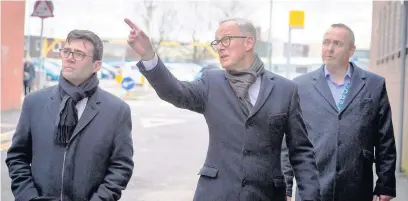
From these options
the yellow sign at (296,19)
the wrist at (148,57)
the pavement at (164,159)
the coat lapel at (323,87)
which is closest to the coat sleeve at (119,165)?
the wrist at (148,57)

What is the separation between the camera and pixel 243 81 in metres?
3.56

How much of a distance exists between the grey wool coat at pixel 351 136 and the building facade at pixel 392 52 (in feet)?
20.3

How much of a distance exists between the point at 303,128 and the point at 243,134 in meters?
0.45

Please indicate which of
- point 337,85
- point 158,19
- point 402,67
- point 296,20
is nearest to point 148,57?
point 337,85

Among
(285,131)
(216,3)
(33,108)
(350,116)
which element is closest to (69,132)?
(33,108)

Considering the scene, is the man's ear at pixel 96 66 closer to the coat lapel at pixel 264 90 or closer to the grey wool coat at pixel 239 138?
the grey wool coat at pixel 239 138

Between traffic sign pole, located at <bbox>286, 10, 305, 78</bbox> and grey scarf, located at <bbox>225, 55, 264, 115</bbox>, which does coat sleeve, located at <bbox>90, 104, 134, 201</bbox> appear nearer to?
grey scarf, located at <bbox>225, 55, 264, 115</bbox>

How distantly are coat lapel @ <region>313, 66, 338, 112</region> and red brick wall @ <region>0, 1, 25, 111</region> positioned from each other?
1524 centimetres

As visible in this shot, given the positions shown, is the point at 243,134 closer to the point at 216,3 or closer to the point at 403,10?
the point at 403,10

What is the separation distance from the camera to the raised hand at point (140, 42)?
3209 mm

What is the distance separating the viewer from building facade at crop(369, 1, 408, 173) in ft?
36.1

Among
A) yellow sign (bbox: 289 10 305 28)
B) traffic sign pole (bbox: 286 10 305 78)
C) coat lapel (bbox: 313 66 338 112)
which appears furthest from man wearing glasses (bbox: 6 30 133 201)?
yellow sign (bbox: 289 10 305 28)

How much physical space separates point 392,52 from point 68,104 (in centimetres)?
1138

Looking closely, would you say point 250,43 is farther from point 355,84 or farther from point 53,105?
point 355,84
